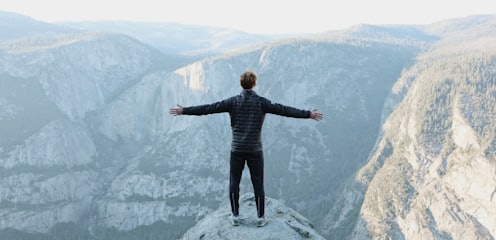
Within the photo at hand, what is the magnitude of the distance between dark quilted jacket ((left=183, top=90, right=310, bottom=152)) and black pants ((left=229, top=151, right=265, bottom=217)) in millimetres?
319

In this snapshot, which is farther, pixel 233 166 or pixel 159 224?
pixel 159 224

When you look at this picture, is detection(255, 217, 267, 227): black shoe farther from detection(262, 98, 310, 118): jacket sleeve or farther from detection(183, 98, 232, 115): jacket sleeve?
detection(183, 98, 232, 115): jacket sleeve

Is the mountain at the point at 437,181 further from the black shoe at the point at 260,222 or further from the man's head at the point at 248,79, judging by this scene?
the man's head at the point at 248,79

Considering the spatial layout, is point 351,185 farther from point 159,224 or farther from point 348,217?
point 159,224

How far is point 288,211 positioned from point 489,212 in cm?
15004

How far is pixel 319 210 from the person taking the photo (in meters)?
194

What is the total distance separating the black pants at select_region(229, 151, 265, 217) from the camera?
15.3m

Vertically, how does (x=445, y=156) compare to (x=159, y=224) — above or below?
above

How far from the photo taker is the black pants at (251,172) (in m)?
15.3

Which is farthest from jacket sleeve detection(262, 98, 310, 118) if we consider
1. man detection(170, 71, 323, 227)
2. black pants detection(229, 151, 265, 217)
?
black pants detection(229, 151, 265, 217)

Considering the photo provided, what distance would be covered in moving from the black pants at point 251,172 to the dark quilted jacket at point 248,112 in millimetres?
319

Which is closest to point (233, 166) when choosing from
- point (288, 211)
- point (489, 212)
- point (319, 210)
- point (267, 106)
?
point (267, 106)

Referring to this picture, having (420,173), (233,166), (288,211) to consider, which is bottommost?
(420,173)

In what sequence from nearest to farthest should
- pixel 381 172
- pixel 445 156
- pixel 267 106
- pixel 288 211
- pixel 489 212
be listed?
1. pixel 267 106
2. pixel 288 211
3. pixel 489 212
4. pixel 445 156
5. pixel 381 172
